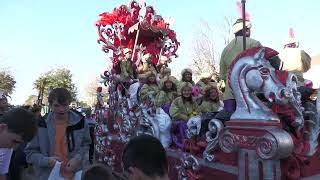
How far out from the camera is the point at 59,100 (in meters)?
3.33

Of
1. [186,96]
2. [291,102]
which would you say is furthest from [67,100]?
[186,96]

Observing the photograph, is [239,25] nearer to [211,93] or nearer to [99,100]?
[211,93]

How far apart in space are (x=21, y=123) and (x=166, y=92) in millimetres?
4550

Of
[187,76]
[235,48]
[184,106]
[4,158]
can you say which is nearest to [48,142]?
[4,158]

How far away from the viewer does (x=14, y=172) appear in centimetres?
349

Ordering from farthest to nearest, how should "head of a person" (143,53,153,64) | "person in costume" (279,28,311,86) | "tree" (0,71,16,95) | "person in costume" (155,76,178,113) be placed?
"tree" (0,71,16,95) → "head of a person" (143,53,153,64) → "person in costume" (155,76,178,113) → "person in costume" (279,28,311,86)

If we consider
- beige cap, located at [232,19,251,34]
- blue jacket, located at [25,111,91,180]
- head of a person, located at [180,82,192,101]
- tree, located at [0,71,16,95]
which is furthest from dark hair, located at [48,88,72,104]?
tree, located at [0,71,16,95]

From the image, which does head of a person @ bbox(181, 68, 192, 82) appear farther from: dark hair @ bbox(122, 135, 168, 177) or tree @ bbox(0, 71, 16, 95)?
tree @ bbox(0, 71, 16, 95)

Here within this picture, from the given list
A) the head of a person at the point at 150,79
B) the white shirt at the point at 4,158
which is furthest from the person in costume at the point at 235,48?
the head of a person at the point at 150,79

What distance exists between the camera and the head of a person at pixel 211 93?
6164mm

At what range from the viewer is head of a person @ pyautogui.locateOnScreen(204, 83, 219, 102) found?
20.2ft

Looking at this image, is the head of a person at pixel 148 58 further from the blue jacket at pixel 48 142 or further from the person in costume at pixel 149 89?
the blue jacket at pixel 48 142

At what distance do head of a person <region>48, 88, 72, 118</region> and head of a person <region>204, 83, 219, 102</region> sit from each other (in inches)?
125

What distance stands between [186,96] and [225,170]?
2190mm
